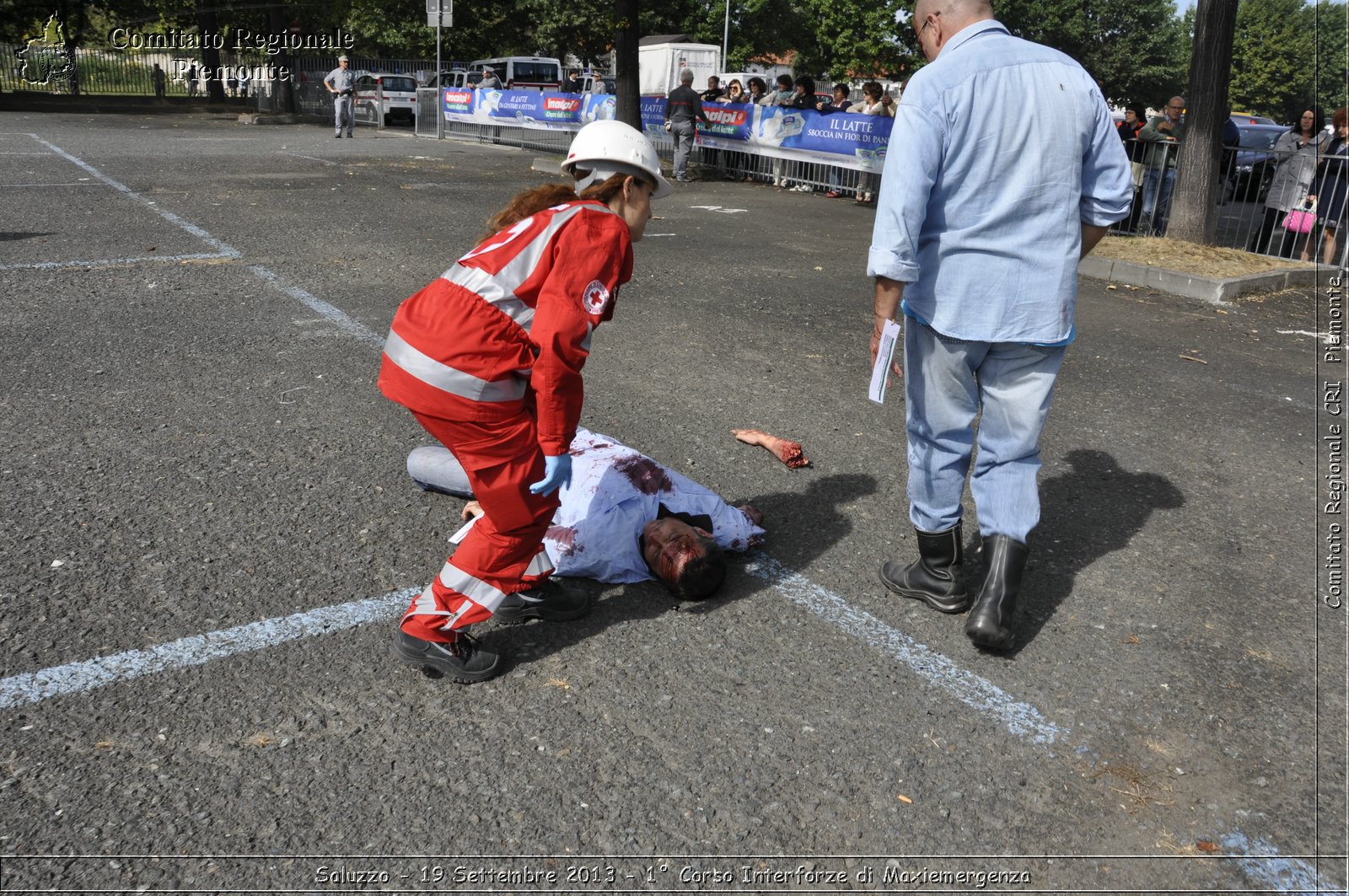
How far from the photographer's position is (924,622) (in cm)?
349

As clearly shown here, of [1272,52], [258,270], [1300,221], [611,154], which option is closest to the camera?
[611,154]

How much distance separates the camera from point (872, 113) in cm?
1616

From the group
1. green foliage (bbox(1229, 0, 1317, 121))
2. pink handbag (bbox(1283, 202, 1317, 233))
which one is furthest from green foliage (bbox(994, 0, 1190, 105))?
pink handbag (bbox(1283, 202, 1317, 233))

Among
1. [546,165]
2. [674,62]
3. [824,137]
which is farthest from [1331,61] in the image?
[674,62]

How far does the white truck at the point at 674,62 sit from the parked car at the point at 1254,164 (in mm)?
20682

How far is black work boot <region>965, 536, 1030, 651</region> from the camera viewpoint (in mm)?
3215

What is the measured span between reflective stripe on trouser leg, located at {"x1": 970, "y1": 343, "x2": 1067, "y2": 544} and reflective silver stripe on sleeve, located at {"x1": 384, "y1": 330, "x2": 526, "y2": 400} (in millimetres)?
1596

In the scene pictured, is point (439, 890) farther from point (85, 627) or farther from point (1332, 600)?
point (1332, 600)

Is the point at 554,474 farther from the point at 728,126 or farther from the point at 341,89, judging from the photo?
the point at 341,89

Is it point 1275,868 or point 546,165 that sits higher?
Result: point 546,165

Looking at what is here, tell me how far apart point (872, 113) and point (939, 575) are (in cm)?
1406

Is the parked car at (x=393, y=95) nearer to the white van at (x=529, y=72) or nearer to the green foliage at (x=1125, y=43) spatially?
the white van at (x=529, y=72)

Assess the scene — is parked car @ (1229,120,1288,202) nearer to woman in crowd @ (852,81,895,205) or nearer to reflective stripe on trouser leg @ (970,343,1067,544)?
woman in crowd @ (852,81,895,205)

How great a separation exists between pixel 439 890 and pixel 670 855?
532 mm
